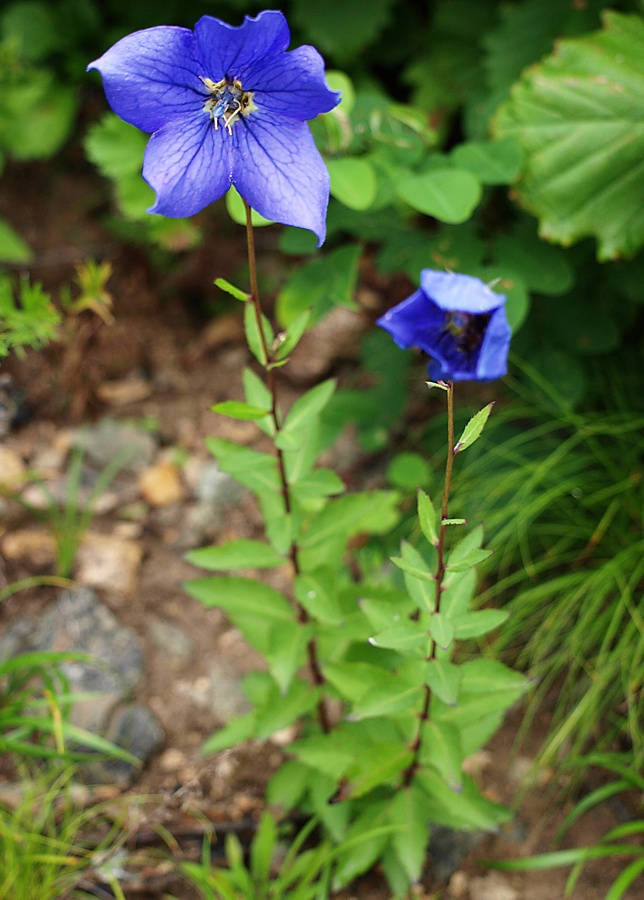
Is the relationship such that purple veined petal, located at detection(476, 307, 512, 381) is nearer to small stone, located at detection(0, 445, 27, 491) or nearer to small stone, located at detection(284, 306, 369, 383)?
small stone, located at detection(284, 306, 369, 383)

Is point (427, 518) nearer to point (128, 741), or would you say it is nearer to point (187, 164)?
point (187, 164)

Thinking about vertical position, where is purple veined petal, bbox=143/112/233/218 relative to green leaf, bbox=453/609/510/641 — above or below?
above

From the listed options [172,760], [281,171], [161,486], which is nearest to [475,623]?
[281,171]

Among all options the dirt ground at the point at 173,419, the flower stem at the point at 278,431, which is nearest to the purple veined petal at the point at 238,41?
the flower stem at the point at 278,431

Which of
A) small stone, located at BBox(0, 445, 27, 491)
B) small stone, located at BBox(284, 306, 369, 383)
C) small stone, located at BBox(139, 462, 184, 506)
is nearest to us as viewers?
small stone, located at BBox(0, 445, 27, 491)

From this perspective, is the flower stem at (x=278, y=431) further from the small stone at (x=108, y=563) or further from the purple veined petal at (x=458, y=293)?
the small stone at (x=108, y=563)

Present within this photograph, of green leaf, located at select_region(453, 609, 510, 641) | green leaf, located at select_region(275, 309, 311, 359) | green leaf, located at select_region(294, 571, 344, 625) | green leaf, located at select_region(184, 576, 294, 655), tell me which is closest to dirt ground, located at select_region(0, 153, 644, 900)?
green leaf, located at select_region(184, 576, 294, 655)

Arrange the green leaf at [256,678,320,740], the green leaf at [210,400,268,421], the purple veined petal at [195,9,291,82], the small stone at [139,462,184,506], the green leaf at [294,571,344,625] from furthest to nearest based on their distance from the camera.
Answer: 1. the small stone at [139,462,184,506]
2. the green leaf at [256,678,320,740]
3. the green leaf at [294,571,344,625]
4. the green leaf at [210,400,268,421]
5. the purple veined petal at [195,9,291,82]
